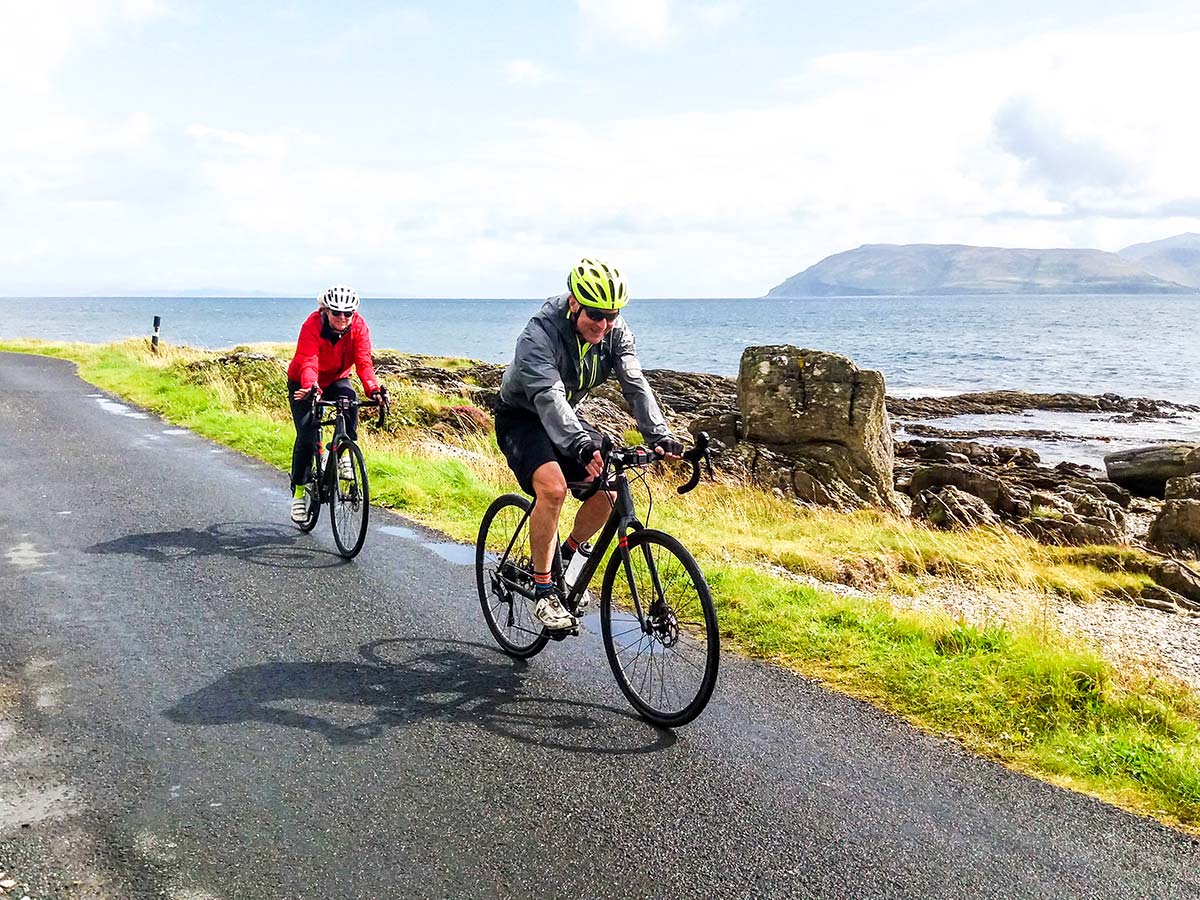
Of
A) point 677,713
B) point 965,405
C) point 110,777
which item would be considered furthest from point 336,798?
point 965,405

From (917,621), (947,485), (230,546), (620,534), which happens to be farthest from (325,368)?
(947,485)

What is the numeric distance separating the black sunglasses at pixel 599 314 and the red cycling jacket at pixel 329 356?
3949 mm

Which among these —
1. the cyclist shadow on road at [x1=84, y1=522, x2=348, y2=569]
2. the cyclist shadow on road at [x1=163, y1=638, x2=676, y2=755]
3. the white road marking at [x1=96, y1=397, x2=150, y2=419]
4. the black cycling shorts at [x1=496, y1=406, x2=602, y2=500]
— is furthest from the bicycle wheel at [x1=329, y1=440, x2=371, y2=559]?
the white road marking at [x1=96, y1=397, x2=150, y2=419]

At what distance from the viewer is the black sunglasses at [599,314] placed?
561cm

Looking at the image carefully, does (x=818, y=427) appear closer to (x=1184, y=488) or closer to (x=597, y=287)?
(x=1184, y=488)

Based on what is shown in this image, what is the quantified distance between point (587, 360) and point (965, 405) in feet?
130

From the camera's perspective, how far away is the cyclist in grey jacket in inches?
218

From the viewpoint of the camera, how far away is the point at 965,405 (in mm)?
42312

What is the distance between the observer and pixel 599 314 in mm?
5637

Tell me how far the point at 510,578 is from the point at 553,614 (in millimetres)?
717

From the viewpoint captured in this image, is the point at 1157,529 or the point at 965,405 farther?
the point at 965,405

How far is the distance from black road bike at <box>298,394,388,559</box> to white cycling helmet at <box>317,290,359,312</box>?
34.3 inches

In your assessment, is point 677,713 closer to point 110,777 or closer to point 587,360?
point 587,360

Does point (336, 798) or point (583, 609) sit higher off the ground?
point (583, 609)
